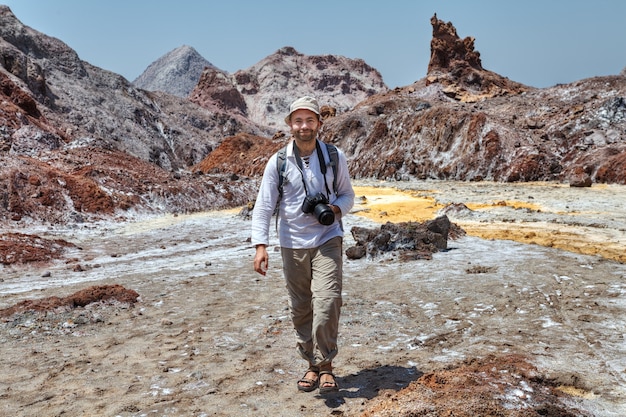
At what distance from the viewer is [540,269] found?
25.3 feet

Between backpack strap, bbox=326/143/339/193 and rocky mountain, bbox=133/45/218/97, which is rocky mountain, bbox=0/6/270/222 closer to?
backpack strap, bbox=326/143/339/193

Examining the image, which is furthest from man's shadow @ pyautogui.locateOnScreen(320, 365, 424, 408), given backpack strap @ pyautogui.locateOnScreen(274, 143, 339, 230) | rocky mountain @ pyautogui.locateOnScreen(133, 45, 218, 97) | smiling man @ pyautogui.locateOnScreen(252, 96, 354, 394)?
rocky mountain @ pyautogui.locateOnScreen(133, 45, 218, 97)

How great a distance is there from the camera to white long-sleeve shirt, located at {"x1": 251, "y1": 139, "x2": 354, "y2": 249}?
3949mm

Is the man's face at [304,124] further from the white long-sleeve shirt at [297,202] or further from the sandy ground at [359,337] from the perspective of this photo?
the sandy ground at [359,337]

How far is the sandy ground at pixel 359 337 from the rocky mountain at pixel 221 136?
9.63m

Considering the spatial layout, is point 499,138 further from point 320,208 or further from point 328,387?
point 328,387

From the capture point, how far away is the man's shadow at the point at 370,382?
3773 millimetres

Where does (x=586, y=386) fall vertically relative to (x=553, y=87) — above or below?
below

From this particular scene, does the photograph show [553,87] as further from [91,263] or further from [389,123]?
[91,263]

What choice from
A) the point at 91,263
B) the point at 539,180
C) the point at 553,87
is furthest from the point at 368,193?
the point at 553,87

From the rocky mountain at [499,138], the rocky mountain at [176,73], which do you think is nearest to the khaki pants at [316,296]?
the rocky mountain at [499,138]

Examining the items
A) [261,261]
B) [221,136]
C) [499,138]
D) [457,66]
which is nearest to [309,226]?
[261,261]

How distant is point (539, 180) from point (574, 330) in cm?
2496

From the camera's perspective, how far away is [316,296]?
383 cm
